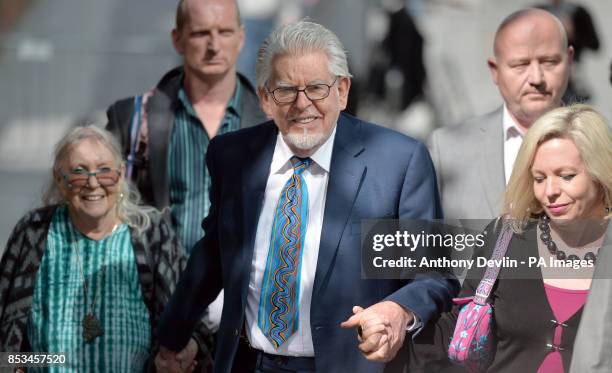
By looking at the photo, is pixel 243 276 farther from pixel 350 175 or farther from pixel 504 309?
pixel 504 309

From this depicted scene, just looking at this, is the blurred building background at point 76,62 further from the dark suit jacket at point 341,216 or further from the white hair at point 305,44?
the white hair at point 305,44

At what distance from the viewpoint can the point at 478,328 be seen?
446 centimetres

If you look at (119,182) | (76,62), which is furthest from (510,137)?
(76,62)

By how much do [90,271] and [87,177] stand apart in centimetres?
41

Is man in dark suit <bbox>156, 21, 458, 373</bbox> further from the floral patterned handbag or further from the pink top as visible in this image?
the pink top

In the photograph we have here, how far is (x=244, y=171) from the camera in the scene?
4750 mm

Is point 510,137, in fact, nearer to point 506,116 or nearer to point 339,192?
point 506,116

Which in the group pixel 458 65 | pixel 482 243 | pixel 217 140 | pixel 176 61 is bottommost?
pixel 482 243

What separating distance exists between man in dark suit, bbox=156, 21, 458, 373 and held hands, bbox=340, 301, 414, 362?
0.29ft

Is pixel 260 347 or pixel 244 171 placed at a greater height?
pixel 244 171

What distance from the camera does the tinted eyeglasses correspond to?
5586 millimetres

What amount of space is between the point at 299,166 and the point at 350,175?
0.20 m

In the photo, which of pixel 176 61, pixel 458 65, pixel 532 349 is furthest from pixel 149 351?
pixel 458 65

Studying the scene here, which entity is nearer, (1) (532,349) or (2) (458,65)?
(1) (532,349)
